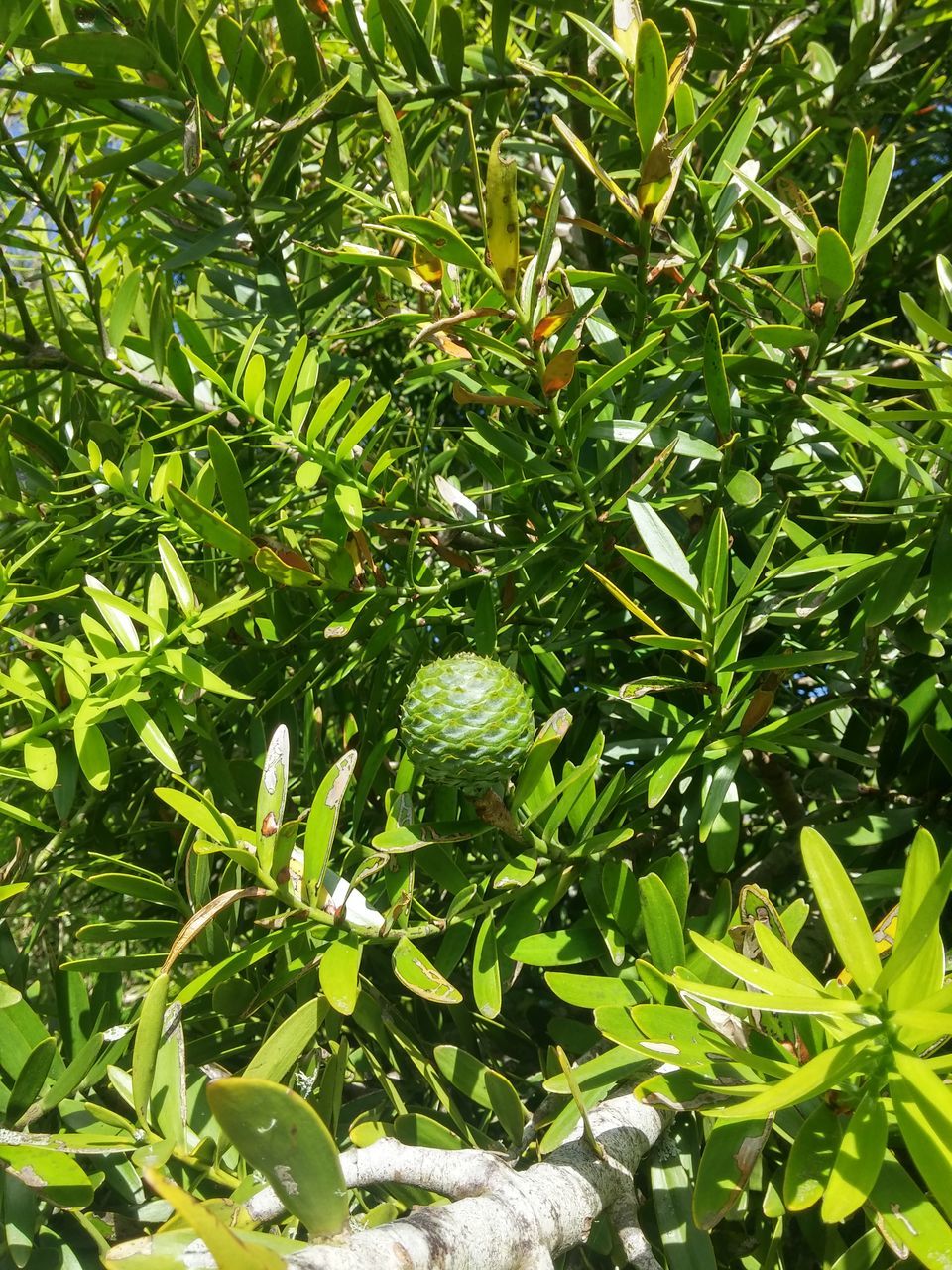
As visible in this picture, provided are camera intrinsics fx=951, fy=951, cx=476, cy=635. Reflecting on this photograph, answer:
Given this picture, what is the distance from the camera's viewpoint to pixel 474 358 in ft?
2.25

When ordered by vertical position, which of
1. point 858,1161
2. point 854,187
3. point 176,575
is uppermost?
point 854,187

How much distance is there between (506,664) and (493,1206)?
1.26 feet

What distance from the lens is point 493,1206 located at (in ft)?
1.48

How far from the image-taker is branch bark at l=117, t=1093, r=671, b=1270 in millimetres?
381

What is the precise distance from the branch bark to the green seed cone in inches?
8.0

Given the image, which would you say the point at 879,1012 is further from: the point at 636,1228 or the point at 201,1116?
the point at 201,1116

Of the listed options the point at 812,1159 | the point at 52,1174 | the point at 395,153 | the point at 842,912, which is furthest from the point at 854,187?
the point at 52,1174

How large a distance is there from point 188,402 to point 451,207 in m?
0.42

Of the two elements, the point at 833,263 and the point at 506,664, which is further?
the point at 506,664

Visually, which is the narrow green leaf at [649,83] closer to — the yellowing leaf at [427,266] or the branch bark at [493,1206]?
the yellowing leaf at [427,266]

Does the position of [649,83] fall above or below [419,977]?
above

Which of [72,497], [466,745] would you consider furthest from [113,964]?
[72,497]

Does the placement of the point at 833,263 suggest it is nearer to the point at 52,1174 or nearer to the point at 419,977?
the point at 419,977

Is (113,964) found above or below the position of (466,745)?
below
